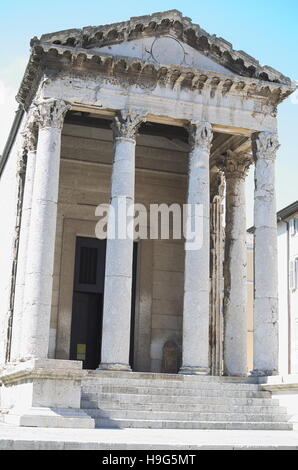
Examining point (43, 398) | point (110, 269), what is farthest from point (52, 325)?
point (43, 398)

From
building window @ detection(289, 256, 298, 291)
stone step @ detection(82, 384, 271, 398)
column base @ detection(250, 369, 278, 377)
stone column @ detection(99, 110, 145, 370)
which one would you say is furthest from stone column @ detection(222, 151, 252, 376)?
building window @ detection(289, 256, 298, 291)

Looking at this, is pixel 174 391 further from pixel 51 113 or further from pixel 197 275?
pixel 51 113

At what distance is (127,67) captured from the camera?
75.5 feet

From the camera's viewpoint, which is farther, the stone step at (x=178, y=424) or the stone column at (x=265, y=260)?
the stone column at (x=265, y=260)

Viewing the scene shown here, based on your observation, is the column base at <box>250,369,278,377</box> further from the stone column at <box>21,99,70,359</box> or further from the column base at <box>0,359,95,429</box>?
the column base at <box>0,359,95,429</box>

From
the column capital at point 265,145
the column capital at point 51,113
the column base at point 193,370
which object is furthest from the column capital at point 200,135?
the column base at point 193,370

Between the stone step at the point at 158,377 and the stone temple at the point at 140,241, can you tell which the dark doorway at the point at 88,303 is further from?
the stone step at the point at 158,377

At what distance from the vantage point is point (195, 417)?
18375 mm

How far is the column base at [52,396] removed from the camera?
15406mm

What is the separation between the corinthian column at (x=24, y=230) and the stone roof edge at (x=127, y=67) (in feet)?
3.95

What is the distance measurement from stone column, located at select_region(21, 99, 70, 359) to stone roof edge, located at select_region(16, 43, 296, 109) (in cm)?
146

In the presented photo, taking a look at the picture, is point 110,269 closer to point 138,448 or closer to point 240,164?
point 240,164

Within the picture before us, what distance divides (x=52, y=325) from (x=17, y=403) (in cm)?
856

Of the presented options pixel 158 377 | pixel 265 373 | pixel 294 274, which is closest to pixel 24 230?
pixel 158 377
